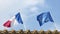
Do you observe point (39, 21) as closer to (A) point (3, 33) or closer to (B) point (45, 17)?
(B) point (45, 17)

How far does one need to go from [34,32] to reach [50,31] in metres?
3.51

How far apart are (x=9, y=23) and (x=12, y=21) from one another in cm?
77

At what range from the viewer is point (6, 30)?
3942 inches

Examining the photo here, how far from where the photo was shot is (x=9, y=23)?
321 feet

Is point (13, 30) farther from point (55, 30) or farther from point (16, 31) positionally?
point (55, 30)

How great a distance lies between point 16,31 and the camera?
330 feet

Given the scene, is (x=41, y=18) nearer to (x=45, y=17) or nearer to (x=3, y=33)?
(x=45, y=17)

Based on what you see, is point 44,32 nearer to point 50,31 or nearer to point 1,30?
point 50,31

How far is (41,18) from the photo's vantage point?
9862 centimetres

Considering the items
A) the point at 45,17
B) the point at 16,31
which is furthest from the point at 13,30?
the point at 45,17

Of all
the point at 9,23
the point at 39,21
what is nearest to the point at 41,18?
the point at 39,21

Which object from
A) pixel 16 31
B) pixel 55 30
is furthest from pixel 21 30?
pixel 55 30

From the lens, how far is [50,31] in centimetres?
10075

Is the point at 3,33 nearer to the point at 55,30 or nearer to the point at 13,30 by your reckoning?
the point at 13,30
